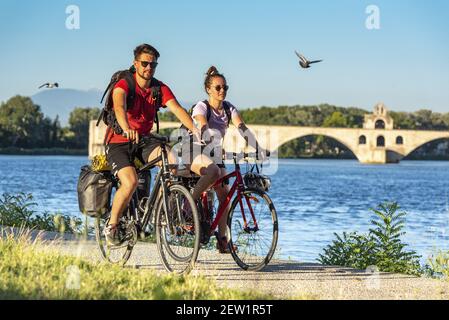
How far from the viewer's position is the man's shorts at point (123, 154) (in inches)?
255

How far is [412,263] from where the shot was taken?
28.4ft

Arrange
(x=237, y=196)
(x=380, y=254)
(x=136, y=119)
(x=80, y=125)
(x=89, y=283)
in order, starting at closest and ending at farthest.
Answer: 1. (x=89, y=283)
2. (x=136, y=119)
3. (x=237, y=196)
4. (x=380, y=254)
5. (x=80, y=125)

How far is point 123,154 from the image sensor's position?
652cm

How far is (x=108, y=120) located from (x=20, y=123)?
90.5m

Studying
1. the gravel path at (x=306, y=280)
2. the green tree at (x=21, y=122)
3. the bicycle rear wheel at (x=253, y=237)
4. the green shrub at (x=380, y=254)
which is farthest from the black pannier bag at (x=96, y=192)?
the green tree at (x=21, y=122)

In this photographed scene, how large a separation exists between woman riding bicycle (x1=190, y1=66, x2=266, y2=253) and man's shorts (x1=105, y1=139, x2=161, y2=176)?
33cm

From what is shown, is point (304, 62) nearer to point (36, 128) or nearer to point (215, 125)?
point (215, 125)

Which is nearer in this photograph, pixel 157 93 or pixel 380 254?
pixel 157 93

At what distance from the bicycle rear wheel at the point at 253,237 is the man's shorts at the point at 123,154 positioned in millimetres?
720

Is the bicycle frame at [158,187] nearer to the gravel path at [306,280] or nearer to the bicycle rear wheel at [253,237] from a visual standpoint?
the gravel path at [306,280]

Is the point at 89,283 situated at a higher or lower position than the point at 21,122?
lower

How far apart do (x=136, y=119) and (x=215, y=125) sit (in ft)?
2.03

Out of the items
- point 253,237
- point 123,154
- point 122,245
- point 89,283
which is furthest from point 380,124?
point 89,283

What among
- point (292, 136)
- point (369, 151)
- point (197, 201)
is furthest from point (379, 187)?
point (369, 151)
